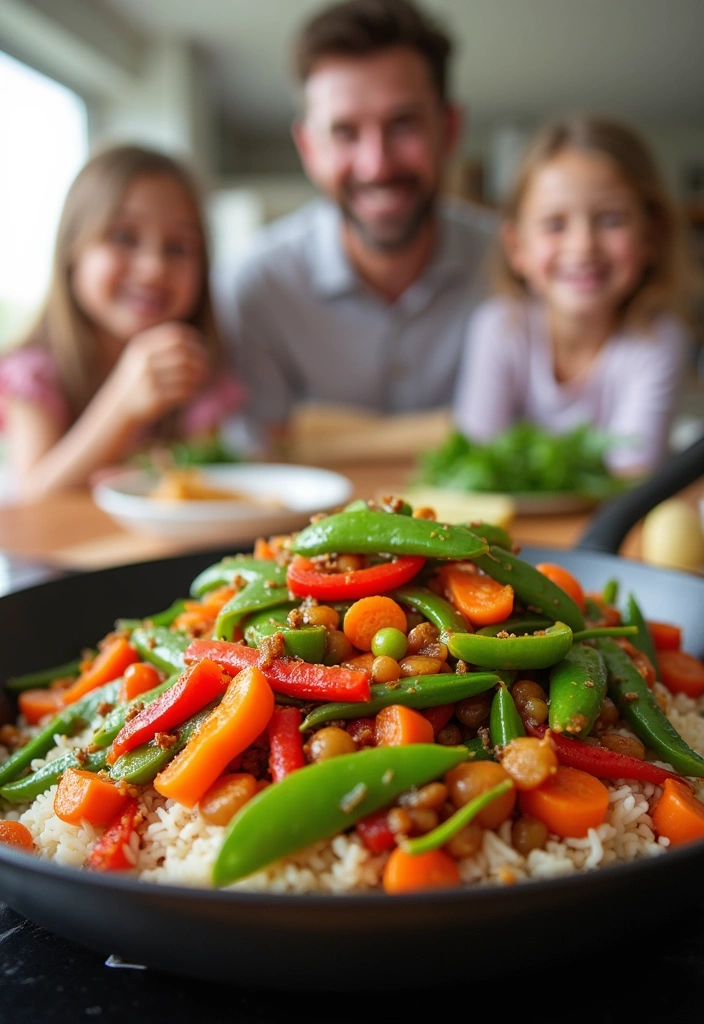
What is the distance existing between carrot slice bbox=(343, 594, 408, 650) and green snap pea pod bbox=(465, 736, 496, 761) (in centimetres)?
18

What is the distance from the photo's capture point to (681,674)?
1345 mm

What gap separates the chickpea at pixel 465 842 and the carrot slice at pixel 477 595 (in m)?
0.32

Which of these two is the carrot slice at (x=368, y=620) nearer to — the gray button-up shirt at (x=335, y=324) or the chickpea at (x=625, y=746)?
the chickpea at (x=625, y=746)

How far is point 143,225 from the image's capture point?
14.1 feet

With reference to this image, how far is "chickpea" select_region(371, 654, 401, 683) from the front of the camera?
1.02 meters

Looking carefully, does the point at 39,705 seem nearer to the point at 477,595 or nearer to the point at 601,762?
the point at 477,595

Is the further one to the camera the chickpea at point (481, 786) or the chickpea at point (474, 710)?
the chickpea at point (474, 710)

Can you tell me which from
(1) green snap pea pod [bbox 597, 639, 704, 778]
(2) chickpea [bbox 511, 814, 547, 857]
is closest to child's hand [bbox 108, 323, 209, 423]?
(1) green snap pea pod [bbox 597, 639, 704, 778]

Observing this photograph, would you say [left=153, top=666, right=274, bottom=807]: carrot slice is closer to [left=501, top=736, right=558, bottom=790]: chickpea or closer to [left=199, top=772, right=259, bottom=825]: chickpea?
[left=199, top=772, right=259, bottom=825]: chickpea

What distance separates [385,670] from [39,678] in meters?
0.72

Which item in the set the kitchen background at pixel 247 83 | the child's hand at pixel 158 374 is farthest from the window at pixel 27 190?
the child's hand at pixel 158 374

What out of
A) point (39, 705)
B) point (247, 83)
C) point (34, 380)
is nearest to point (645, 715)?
point (39, 705)

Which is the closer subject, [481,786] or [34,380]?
[481,786]

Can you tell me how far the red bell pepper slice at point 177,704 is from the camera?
1028 millimetres
